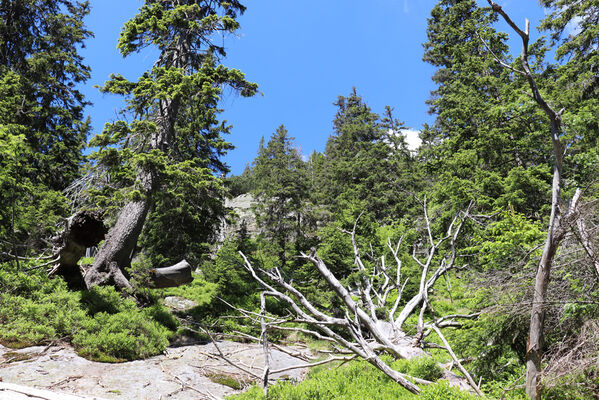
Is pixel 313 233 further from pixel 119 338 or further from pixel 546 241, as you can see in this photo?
pixel 546 241

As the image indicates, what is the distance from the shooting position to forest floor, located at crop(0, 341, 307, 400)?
491 cm

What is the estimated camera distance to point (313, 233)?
18.8 meters

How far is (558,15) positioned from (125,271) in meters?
17.8

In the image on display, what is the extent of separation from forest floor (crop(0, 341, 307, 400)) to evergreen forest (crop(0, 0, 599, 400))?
1.23 ft

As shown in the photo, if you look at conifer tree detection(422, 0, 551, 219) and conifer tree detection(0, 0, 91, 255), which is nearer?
conifer tree detection(422, 0, 551, 219)

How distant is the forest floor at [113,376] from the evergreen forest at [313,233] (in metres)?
0.37

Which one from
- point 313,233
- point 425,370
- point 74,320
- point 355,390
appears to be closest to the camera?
point 355,390

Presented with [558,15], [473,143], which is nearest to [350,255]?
[473,143]

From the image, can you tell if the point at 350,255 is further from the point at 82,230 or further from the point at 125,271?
the point at 82,230

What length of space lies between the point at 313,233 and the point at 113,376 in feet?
45.1

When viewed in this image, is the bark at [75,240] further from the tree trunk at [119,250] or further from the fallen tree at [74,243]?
the tree trunk at [119,250]

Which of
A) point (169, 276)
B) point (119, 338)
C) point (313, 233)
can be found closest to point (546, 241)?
point (119, 338)

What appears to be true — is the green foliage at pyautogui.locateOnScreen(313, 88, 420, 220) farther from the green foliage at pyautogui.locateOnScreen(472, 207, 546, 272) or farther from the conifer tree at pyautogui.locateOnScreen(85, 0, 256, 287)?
the green foliage at pyautogui.locateOnScreen(472, 207, 546, 272)

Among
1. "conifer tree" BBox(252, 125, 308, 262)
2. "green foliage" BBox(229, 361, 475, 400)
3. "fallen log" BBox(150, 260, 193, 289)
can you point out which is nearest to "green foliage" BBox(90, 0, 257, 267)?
"fallen log" BBox(150, 260, 193, 289)
